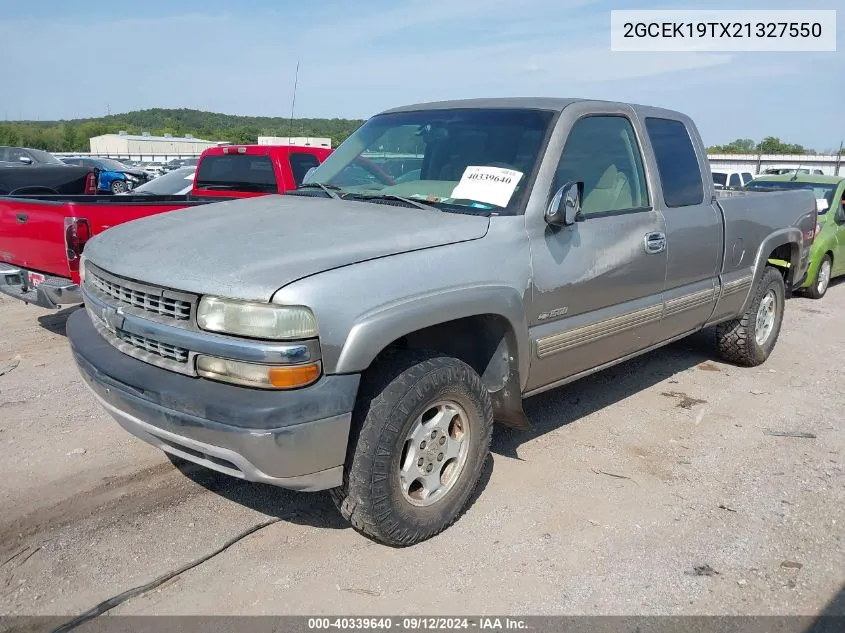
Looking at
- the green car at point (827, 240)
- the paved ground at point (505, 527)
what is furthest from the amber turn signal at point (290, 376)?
the green car at point (827, 240)

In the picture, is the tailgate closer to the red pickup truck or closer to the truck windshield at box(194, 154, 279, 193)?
the red pickup truck

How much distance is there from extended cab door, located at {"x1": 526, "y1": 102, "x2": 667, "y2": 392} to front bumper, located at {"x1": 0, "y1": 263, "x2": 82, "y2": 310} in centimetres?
326

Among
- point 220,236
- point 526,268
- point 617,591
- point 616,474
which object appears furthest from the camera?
point 616,474

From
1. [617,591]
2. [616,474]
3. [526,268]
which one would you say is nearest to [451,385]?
[526,268]

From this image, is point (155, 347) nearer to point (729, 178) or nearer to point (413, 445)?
point (413, 445)

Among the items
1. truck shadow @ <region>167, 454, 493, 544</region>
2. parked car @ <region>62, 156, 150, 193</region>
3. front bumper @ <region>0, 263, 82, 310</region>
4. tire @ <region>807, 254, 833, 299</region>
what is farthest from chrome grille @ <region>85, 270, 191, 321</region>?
parked car @ <region>62, 156, 150, 193</region>

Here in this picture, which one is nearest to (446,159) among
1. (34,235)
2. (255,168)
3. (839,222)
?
(34,235)

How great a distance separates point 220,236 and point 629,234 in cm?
227

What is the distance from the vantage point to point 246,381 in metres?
2.67

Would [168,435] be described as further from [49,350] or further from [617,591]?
[49,350]

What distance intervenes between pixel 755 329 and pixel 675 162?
6.24ft

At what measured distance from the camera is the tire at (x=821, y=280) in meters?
9.29

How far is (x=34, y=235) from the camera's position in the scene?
18.3ft

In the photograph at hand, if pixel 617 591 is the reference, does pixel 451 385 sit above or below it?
above
